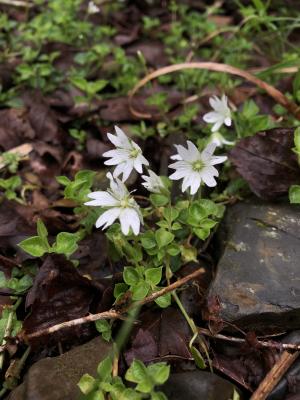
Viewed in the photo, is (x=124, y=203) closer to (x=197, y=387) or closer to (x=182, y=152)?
(x=182, y=152)

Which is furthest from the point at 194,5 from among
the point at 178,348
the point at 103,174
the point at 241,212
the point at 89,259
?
the point at 178,348

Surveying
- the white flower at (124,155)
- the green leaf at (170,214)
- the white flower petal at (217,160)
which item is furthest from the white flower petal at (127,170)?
the white flower petal at (217,160)

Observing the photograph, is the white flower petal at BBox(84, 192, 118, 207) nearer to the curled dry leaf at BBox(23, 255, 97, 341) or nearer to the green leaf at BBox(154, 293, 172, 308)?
the curled dry leaf at BBox(23, 255, 97, 341)

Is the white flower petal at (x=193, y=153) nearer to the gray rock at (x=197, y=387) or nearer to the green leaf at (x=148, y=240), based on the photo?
the green leaf at (x=148, y=240)

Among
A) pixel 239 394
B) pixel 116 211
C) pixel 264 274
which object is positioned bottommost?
pixel 239 394

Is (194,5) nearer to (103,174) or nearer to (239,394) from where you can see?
(103,174)

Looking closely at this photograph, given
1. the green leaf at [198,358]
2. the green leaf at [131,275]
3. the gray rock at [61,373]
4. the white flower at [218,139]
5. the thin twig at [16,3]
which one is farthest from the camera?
the thin twig at [16,3]

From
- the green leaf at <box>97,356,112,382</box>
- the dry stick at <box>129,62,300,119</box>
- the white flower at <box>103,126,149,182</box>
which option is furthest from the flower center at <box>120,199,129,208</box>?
the dry stick at <box>129,62,300,119</box>
